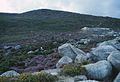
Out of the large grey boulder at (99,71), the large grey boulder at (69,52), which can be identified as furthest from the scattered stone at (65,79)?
the large grey boulder at (69,52)

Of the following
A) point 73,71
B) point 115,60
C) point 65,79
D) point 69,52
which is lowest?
point 69,52

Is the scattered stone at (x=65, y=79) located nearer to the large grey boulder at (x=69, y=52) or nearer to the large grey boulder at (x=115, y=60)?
the large grey boulder at (x=115, y=60)

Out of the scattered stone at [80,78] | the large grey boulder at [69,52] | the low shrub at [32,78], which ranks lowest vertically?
the large grey boulder at [69,52]

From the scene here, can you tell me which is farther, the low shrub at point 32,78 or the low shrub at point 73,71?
the low shrub at point 73,71

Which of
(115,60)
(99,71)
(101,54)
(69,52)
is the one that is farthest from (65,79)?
(69,52)

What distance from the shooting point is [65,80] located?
16562 millimetres

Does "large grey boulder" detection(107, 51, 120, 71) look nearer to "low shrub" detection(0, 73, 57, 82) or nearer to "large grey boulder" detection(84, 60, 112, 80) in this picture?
"large grey boulder" detection(84, 60, 112, 80)

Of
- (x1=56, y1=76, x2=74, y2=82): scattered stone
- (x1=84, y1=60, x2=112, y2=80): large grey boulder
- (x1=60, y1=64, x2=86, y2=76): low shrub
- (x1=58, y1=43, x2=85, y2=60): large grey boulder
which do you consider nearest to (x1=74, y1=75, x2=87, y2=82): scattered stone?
(x1=56, y1=76, x2=74, y2=82): scattered stone

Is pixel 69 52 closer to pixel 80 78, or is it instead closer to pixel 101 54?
pixel 101 54

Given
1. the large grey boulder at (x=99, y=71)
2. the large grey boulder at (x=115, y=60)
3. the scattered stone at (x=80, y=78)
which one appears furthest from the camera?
the large grey boulder at (x=115, y=60)

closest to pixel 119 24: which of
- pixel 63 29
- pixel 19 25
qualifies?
pixel 63 29

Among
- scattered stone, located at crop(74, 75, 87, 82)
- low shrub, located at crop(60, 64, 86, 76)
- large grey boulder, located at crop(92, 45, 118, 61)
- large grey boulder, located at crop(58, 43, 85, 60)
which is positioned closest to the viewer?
scattered stone, located at crop(74, 75, 87, 82)

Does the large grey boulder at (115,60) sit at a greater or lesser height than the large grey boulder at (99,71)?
greater

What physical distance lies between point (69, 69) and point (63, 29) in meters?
102
